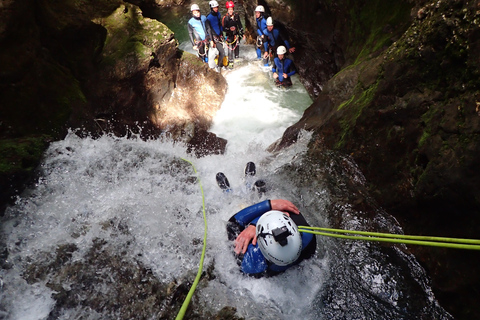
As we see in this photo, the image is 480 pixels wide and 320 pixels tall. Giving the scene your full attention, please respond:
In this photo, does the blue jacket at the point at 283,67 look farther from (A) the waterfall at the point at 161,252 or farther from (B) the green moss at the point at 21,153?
(B) the green moss at the point at 21,153

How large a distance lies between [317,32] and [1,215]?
7445 millimetres

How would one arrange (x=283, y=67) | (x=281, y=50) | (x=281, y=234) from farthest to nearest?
1. (x=283, y=67)
2. (x=281, y=50)
3. (x=281, y=234)

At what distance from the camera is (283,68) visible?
827 centimetres

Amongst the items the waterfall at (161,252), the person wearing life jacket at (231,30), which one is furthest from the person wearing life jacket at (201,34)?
the waterfall at (161,252)

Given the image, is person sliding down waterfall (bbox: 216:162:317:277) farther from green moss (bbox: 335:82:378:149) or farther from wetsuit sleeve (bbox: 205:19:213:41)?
wetsuit sleeve (bbox: 205:19:213:41)

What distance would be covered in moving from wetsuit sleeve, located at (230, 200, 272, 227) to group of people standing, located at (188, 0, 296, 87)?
6118 mm

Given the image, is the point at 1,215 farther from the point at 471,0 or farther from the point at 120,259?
the point at 471,0

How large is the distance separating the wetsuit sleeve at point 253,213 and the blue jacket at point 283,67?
618 cm

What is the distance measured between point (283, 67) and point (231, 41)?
269 centimetres

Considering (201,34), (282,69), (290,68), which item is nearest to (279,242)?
(282,69)

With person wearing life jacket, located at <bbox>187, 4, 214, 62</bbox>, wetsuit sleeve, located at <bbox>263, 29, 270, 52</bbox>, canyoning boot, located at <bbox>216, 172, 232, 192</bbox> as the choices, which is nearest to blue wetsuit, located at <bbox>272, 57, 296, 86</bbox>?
wetsuit sleeve, located at <bbox>263, 29, 270, 52</bbox>

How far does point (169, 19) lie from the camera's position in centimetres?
1397

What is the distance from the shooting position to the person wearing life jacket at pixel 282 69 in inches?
316

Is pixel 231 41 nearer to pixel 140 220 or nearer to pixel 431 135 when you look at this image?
pixel 140 220
